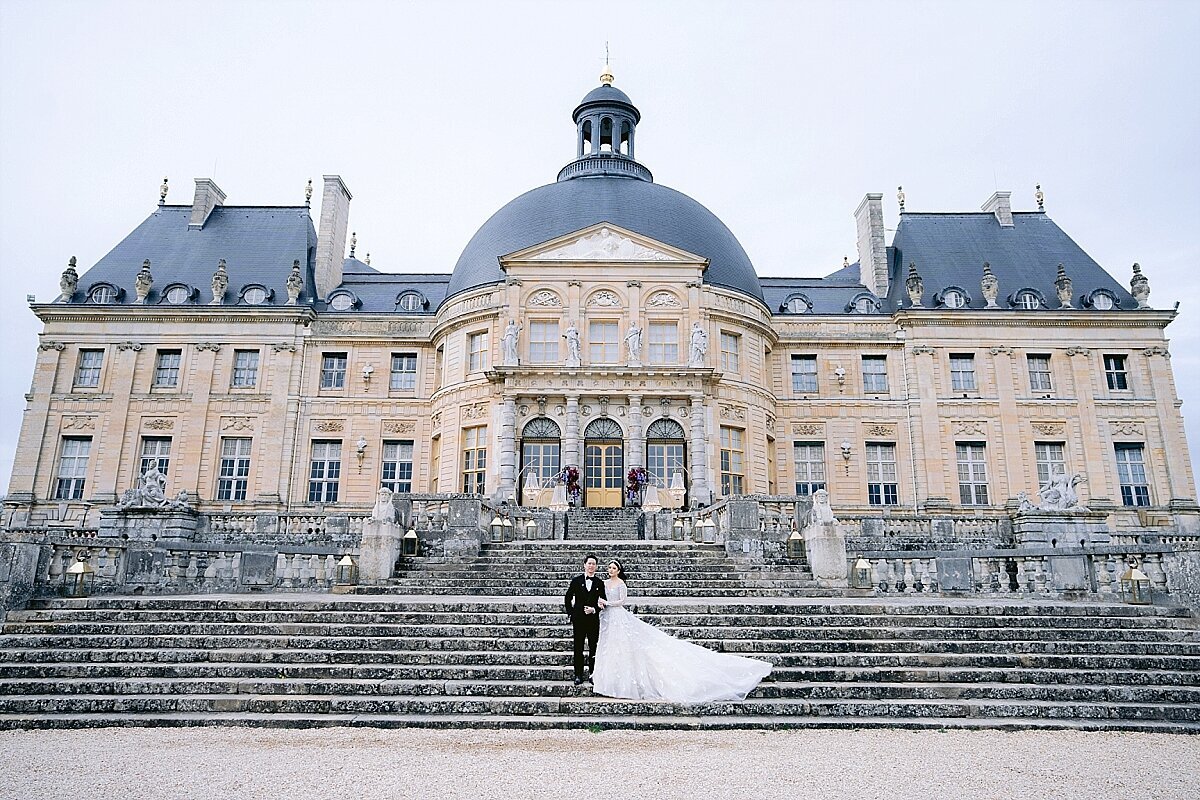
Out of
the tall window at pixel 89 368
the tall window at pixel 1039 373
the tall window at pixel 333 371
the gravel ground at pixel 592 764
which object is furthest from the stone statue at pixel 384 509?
the tall window at pixel 1039 373

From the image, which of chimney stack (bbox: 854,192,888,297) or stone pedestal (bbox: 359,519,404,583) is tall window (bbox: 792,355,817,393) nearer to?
chimney stack (bbox: 854,192,888,297)

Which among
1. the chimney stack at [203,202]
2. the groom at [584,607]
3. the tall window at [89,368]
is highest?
the chimney stack at [203,202]

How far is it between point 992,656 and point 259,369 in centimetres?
2766

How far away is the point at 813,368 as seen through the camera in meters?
31.2

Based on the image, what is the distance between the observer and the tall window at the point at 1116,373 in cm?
3012

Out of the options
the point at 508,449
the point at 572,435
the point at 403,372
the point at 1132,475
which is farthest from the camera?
the point at 403,372

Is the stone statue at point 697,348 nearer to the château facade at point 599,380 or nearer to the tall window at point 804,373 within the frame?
the château facade at point 599,380

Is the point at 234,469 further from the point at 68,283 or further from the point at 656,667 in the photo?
the point at 656,667

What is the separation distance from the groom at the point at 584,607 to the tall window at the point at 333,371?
2417 cm

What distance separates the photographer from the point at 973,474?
96.2 feet

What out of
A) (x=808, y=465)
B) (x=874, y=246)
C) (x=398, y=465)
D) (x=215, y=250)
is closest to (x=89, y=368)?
(x=215, y=250)

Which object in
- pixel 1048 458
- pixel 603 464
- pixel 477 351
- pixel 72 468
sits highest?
pixel 477 351

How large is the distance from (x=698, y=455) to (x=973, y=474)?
36.4ft

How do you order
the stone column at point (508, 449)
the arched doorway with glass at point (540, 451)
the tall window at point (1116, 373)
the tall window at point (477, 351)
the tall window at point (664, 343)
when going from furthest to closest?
the tall window at point (1116, 373)
the tall window at point (477, 351)
the tall window at point (664, 343)
the arched doorway with glass at point (540, 451)
the stone column at point (508, 449)
